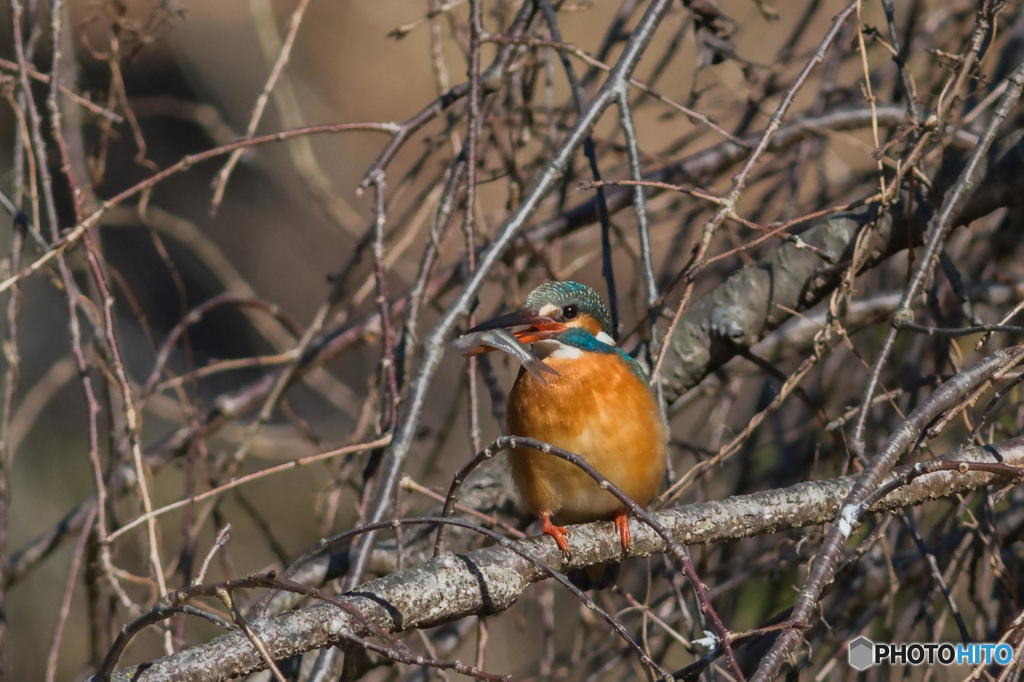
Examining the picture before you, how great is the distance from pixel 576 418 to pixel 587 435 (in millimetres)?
46

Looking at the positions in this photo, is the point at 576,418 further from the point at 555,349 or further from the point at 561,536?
the point at 561,536

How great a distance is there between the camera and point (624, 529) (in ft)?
6.83

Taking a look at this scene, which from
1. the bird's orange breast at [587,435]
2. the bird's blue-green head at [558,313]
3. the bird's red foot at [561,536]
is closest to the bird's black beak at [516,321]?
the bird's blue-green head at [558,313]

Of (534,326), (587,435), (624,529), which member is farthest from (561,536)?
(534,326)

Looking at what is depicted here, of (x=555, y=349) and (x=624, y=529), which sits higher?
(x=555, y=349)

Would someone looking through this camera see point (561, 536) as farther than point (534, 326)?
No

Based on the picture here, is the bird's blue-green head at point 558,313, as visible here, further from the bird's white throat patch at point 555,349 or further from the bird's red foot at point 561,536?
the bird's red foot at point 561,536

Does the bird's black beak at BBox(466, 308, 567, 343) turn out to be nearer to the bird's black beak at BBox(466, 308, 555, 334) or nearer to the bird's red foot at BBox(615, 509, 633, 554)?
the bird's black beak at BBox(466, 308, 555, 334)

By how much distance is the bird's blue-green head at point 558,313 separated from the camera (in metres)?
2.54

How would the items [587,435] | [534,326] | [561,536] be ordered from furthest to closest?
1. [534,326]
2. [587,435]
3. [561,536]

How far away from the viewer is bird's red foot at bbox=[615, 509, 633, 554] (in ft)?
6.67

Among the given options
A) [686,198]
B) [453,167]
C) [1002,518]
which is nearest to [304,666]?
[453,167]

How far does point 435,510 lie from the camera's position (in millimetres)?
2676

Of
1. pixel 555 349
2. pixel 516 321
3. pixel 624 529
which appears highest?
pixel 516 321
